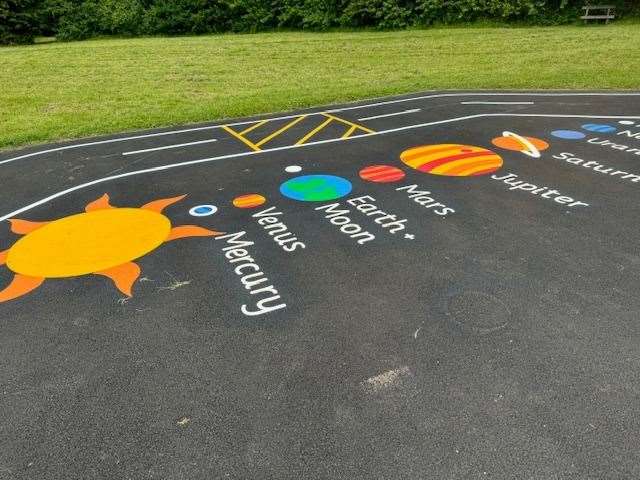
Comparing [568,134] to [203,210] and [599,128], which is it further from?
[203,210]

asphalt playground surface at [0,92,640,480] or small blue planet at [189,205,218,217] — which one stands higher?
small blue planet at [189,205,218,217]

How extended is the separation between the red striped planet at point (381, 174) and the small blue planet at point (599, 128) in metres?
5.02

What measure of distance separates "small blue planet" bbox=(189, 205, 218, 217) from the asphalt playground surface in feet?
0.13

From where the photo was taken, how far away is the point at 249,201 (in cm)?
755

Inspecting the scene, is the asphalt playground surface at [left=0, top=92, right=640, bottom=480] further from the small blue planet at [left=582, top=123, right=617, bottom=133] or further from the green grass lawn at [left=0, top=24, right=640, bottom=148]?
the green grass lawn at [left=0, top=24, right=640, bottom=148]

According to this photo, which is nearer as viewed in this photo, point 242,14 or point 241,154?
point 241,154

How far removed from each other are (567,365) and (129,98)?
14581 millimetres

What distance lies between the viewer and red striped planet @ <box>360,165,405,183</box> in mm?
8273

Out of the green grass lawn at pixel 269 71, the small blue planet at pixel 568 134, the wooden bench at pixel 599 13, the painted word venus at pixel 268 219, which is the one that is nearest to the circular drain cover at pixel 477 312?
the painted word venus at pixel 268 219

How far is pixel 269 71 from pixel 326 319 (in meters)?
16.5

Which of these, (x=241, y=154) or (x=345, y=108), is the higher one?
(x=345, y=108)

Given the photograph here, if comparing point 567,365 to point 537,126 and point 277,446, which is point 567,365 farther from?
point 537,126

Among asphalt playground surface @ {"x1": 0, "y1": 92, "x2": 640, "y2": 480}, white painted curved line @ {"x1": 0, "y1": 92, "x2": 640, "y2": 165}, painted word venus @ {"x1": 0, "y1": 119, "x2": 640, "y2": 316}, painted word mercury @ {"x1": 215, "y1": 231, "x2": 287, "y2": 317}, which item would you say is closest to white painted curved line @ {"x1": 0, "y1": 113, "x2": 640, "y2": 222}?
asphalt playground surface @ {"x1": 0, "y1": 92, "x2": 640, "y2": 480}

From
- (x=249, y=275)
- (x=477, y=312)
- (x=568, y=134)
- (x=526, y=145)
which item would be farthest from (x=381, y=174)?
(x=568, y=134)
